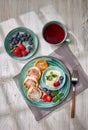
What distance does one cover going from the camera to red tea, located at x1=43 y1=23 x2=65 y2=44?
3.95 feet

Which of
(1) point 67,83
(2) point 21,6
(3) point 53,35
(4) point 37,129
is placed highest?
→ (2) point 21,6

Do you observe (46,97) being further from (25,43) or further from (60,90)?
(25,43)

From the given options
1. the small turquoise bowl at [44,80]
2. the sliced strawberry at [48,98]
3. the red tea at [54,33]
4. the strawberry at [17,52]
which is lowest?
the sliced strawberry at [48,98]

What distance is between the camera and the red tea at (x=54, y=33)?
1.21m

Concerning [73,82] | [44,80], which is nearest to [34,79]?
[44,80]

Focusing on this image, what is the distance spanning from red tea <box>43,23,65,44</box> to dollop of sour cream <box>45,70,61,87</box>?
0.11m

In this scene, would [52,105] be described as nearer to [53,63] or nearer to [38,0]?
[53,63]

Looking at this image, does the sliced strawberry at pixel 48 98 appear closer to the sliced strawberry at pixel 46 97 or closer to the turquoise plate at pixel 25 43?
the sliced strawberry at pixel 46 97

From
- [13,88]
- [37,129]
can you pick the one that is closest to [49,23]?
[13,88]

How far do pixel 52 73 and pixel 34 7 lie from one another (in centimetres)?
29

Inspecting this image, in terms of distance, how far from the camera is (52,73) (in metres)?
1.17

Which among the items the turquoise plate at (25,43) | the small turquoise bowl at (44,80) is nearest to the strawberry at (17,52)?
the turquoise plate at (25,43)

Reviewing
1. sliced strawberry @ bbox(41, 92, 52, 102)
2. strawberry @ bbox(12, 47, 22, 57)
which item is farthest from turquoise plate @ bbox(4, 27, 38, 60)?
sliced strawberry @ bbox(41, 92, 52, 102)

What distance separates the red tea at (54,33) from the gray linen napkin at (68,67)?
0.03 metres
